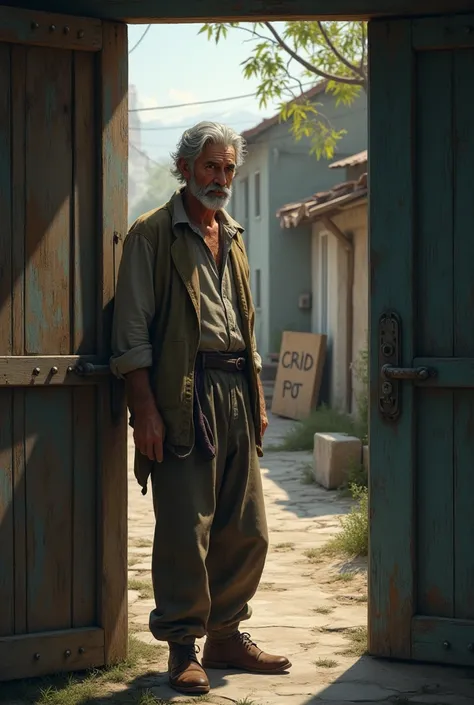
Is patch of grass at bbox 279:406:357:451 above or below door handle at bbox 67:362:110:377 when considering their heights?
below

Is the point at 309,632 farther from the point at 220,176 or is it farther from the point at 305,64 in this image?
the point at 305,64

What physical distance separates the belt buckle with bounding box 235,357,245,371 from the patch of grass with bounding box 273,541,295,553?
10.2 ft

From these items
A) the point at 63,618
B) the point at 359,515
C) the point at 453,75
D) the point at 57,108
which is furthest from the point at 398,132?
the point at 359,515

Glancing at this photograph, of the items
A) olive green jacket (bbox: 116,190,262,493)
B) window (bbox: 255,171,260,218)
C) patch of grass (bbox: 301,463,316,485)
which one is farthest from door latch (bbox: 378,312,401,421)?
window (bbox: 255,171,260,218)

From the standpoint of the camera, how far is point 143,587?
249 inches

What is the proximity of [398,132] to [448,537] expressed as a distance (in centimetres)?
169

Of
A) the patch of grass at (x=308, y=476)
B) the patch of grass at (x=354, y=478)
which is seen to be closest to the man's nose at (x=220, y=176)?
the patch of grass at (x=354, y=478)

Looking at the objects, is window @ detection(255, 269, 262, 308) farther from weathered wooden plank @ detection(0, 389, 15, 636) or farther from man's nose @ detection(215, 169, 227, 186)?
weathered wooden plank @ detection(0, 389, 15, 636)

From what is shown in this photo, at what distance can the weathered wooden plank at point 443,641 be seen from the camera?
4789mm

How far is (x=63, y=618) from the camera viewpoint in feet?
15.5

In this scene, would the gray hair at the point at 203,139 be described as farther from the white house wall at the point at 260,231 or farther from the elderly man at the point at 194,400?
the white house wall at the point at 260,231

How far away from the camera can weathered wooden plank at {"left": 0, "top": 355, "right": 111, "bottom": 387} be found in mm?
4555

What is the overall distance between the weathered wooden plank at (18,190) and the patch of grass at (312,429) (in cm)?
861

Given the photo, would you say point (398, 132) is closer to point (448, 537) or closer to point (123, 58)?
point (123, 58)
